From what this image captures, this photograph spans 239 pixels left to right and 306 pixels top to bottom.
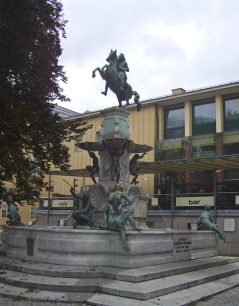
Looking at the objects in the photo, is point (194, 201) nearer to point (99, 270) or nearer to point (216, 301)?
point (99, 270)

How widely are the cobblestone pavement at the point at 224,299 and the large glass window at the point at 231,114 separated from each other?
1873cm

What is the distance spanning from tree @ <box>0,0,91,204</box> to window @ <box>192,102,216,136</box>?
14.4 m

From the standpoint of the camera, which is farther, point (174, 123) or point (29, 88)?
point (174, 123)

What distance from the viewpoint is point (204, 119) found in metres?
27.6

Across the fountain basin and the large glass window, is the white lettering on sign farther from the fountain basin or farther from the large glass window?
the fountain basin

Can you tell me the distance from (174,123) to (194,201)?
9255 millimetres

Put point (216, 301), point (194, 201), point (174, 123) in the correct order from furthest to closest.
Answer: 1. point (174, 123)
2. point (194, 201)
3. point (216, 301)

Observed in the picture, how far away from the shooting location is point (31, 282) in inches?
313

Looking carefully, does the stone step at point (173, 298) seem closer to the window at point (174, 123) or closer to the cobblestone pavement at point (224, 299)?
the cobblestone pavement at point (224, 299)

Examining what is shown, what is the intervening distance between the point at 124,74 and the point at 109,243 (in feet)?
24.3

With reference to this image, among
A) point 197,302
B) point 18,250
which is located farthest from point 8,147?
point 197,302

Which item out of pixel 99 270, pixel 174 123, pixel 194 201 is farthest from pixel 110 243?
pixel 174 123

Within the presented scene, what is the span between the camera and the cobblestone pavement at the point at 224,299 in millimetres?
7504

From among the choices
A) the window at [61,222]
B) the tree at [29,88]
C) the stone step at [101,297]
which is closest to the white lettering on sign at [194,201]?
the window at [61,222]
